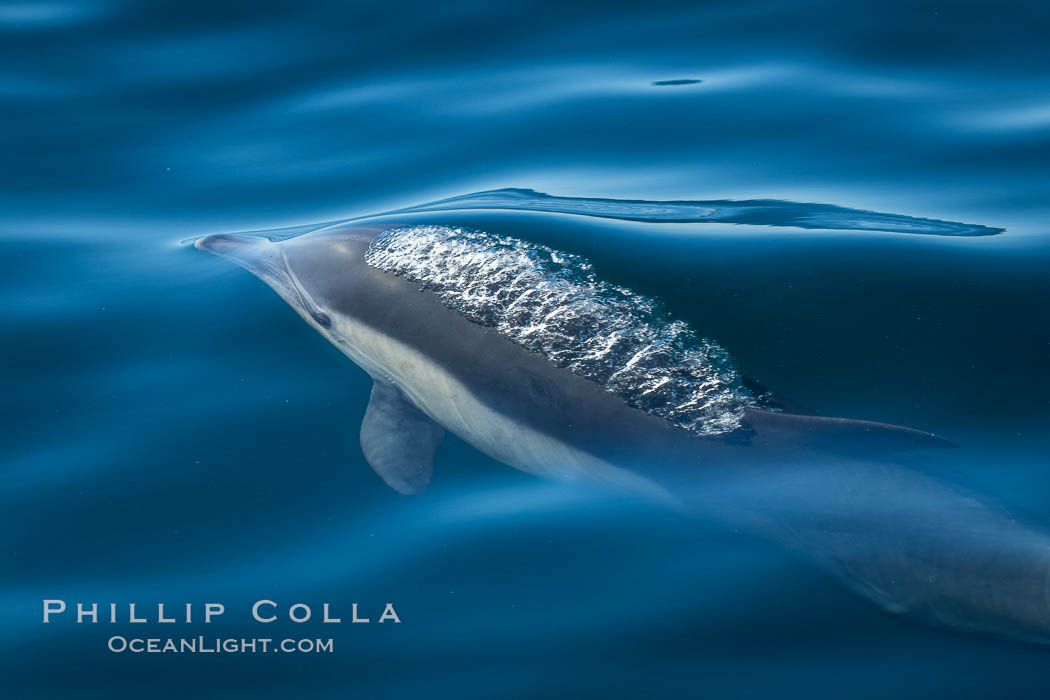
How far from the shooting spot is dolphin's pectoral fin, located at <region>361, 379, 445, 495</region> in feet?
14.1

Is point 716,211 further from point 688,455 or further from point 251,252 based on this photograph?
point 251,252

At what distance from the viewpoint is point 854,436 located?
371cm

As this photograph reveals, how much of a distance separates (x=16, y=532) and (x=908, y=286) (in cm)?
417

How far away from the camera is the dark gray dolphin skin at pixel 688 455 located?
329 cm

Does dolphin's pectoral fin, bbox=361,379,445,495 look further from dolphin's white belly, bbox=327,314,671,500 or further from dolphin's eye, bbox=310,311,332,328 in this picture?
dolphin's eye, bbox=310,311,332,328

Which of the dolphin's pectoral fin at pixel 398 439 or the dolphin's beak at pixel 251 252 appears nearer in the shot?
the dolphin's pectoral fin at pixel 398 439

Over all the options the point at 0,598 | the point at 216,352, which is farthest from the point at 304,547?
the point at 216,352

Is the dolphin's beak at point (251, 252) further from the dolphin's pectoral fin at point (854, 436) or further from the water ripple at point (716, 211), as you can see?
the dolphin's pectoral fin at point (854, 436)

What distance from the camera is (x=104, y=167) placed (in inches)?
290

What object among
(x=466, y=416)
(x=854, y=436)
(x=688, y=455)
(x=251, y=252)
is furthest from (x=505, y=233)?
(x=854, y=436)

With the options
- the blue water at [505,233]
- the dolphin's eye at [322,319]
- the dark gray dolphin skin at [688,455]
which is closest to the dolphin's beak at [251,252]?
the blue water at [505,233]

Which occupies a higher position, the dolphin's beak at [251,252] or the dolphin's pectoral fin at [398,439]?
the dolphin's beak at [251,252]

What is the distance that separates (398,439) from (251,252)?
2.22 meters

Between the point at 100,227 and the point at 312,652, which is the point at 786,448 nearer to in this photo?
the point at 312,652
